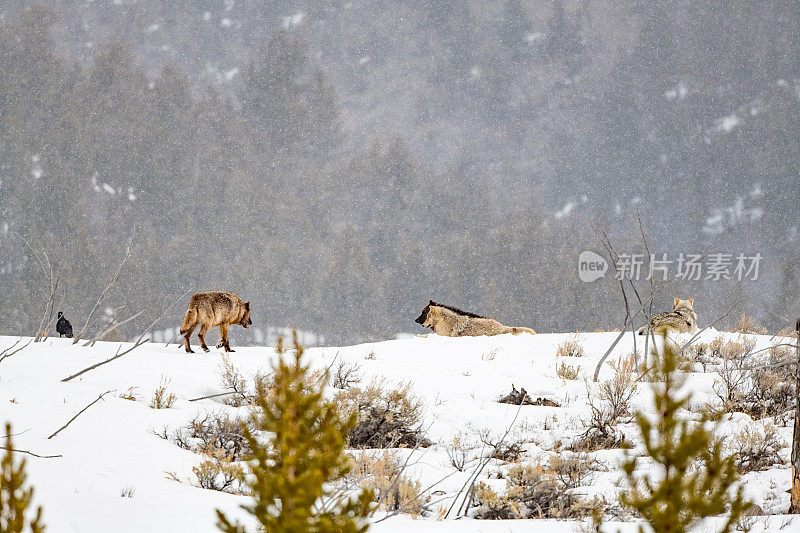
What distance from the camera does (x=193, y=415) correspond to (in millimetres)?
6711

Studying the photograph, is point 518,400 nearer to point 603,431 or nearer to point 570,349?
point 603,431

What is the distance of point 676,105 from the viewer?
537ft

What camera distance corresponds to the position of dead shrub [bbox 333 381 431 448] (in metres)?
6.92

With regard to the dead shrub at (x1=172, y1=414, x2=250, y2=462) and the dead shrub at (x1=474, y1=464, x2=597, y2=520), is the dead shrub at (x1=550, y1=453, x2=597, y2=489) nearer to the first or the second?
the dead shrub at (x1=474, y1=464, x2=597, y2=520)

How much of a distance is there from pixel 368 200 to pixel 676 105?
11468 centimetres

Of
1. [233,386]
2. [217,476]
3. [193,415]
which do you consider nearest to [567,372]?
[233,386]

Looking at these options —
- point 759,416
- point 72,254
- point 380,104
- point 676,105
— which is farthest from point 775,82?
point 759,416

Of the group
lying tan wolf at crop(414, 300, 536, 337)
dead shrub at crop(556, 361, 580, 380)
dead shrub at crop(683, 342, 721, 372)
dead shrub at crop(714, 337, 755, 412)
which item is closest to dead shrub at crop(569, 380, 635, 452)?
dead shrub at crop(714, 337, 755, 412)

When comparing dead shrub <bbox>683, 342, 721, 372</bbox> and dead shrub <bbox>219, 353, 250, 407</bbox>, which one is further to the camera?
dead shrub <bbox>683, 342, 721, 372</bbox>

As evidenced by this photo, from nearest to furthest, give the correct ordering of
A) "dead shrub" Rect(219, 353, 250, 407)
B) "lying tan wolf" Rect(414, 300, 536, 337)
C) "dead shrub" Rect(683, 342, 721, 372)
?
"dead shrub" Rect(219, 353, 250, 407) < "dead shrub" Rect(683, 342, 721, 372) < "lying tan wolf" Rect(414, 300, 536, 337)

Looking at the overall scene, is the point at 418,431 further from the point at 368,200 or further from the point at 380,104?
the point at 380,104

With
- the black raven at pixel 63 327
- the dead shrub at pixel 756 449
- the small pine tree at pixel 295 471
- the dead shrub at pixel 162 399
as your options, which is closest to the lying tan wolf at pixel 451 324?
the black raven at pixel 63 327

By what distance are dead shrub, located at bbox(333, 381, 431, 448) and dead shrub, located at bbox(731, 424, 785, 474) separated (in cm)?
290

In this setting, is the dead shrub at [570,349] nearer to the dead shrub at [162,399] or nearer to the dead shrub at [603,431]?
Result: the dead shrub at [603,431]
